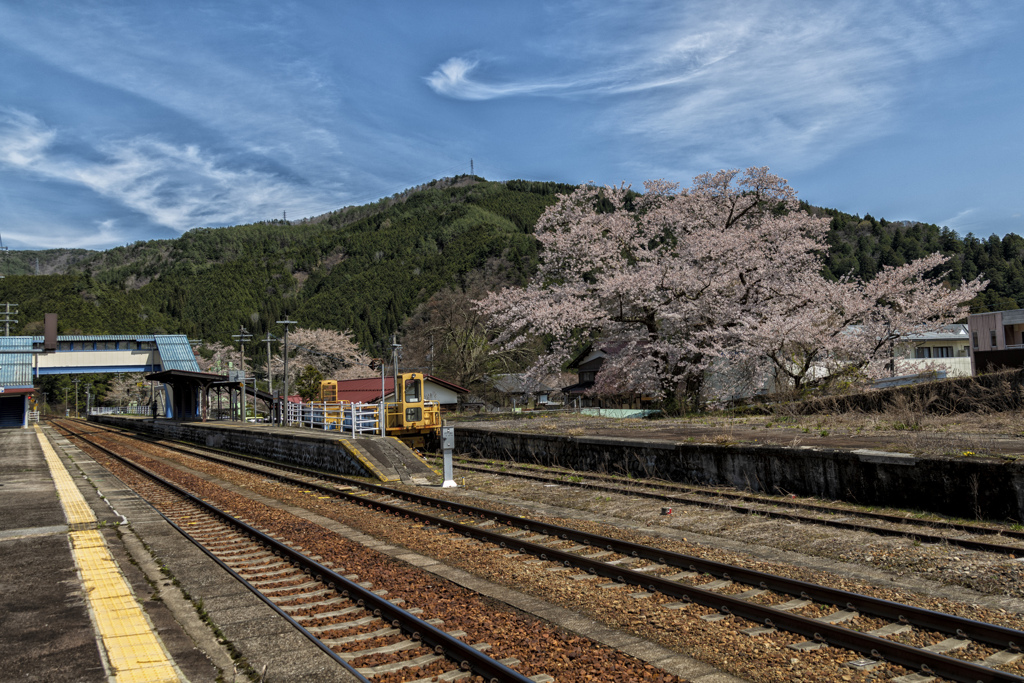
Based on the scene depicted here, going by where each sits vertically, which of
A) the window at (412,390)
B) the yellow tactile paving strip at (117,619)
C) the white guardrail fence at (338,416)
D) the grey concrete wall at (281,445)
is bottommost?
the grey concrete wall at (281,445)

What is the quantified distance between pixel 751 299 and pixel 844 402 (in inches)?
278

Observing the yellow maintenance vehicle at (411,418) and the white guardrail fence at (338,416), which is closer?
the white guardrail fence at (338,416)

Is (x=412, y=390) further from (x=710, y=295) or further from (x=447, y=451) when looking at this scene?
(x=710, y=295)

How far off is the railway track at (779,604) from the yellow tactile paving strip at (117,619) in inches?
173

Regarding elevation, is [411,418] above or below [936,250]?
below

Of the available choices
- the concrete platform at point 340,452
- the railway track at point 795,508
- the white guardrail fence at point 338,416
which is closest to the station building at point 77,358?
the white guardrail fence at point 338,416

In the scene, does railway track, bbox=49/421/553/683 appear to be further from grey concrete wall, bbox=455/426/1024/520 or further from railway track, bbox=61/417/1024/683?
grey concrete wall, bbox=455/426/1024/520

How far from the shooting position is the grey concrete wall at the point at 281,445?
2009cm

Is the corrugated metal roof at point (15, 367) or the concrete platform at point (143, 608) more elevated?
the corrugated metal roof at point (15, 367)

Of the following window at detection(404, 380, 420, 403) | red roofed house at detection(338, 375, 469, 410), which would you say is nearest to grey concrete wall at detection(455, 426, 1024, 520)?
window at detection(404, 380, 420, 403)

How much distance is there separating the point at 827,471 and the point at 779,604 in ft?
20.6

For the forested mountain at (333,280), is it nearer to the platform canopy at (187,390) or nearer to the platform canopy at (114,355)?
the platform canopy at (114,355)

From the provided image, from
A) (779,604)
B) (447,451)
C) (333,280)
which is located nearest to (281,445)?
(447,451)

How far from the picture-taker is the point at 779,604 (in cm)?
689
